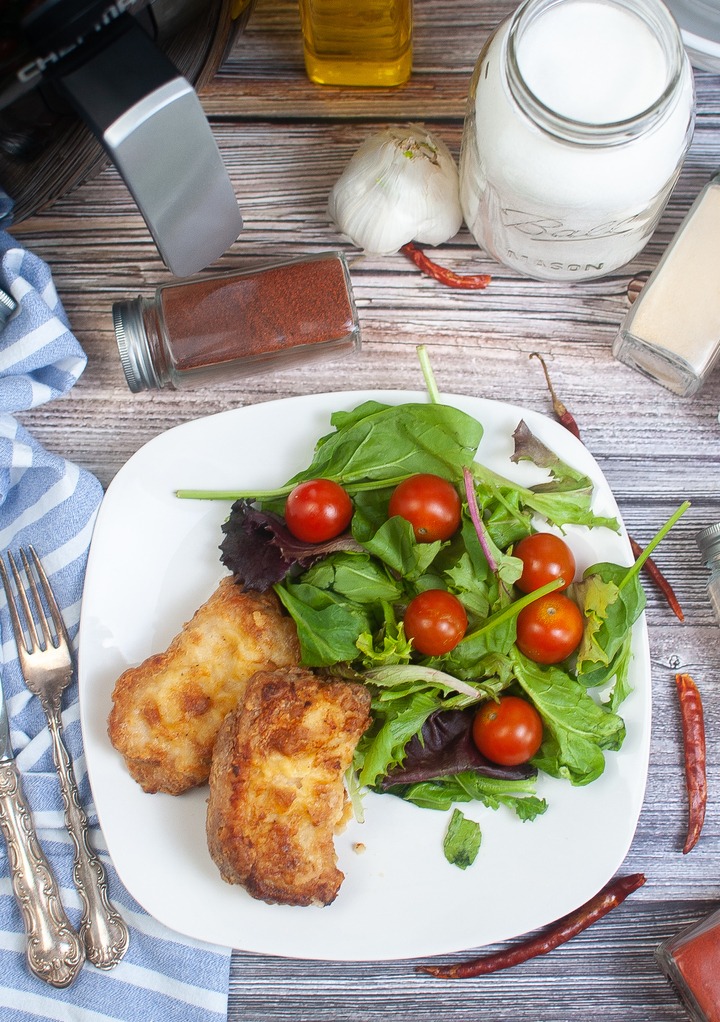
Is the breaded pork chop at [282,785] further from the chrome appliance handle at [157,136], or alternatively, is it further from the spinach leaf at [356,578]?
the chrome appliance handle at [157,136]

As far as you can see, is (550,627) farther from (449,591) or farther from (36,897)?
(36,897)

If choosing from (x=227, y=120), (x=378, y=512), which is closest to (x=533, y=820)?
(x=378, y=512)

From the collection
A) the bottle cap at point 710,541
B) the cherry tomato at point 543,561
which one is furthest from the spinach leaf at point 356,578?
the bottle cap at point 710,541

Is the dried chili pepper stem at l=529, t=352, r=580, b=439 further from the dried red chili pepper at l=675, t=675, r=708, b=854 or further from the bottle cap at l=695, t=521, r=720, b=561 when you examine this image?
the dried red chili pepper at l=675, t=675, r=708, b=854

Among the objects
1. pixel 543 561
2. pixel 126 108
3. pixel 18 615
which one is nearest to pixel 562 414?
pixel 543 561

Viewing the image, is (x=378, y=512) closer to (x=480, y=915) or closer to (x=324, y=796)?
(x=324, y=796)

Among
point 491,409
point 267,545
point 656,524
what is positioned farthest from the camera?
point 656,524
